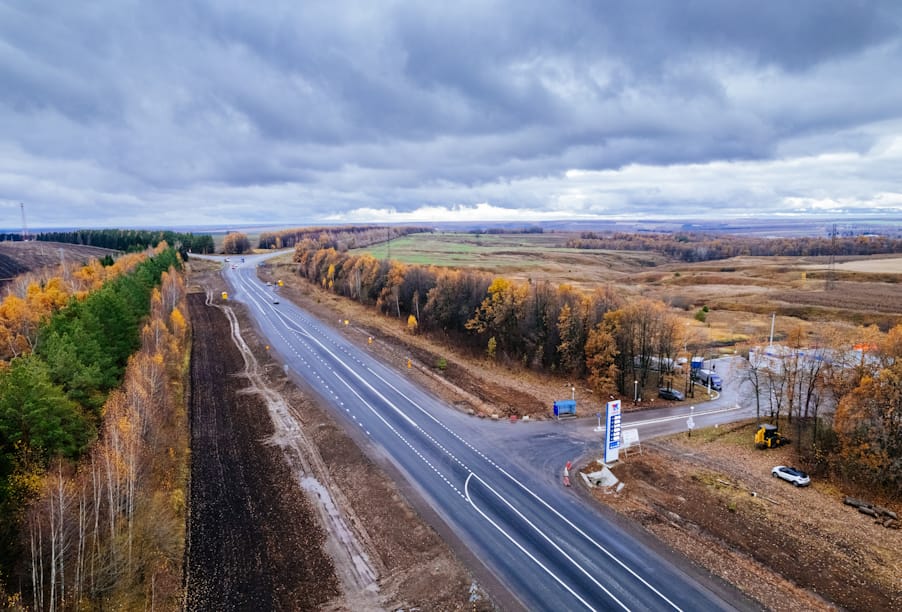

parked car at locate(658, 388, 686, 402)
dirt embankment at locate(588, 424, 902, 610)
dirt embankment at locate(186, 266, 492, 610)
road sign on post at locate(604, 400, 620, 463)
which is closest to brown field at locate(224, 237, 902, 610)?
dirt embankment at locate(588, 424, 902, 610)

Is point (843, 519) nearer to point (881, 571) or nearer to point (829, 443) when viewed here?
point (881, 571)

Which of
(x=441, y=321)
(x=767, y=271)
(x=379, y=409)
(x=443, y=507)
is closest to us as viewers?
(x=443, y=507)

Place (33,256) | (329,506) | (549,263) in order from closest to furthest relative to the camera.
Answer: (329,506)
(33,256)
(549,263)

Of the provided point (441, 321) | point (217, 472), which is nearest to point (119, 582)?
point (217, 472)

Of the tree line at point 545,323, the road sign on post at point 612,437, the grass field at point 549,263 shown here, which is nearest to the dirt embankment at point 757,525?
the road sign on post at point 612,437

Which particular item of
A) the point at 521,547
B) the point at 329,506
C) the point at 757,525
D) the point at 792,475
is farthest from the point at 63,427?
the point at 792,475

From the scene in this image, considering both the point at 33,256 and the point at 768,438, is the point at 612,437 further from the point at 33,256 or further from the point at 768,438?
the point at 33,256

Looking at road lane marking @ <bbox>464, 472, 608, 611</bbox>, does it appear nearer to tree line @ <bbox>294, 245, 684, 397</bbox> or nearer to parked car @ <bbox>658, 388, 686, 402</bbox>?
tree line @ <bbox>294, 245, 684, 397</bbox>
